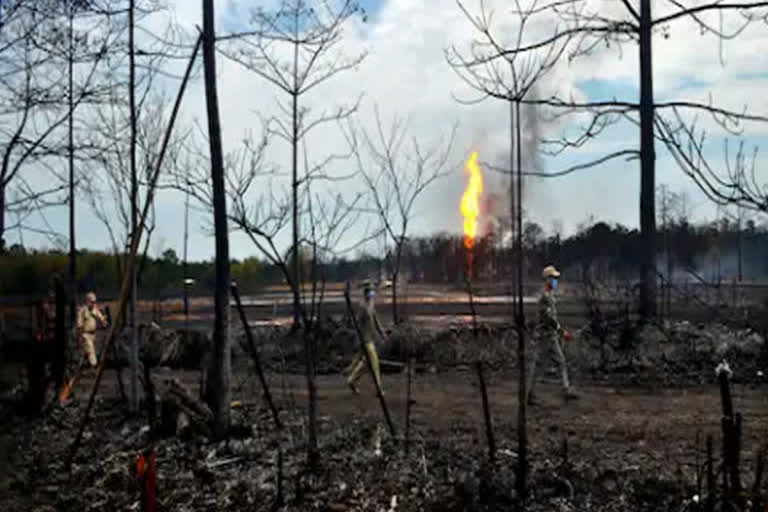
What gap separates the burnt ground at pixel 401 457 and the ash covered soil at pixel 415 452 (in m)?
0.02

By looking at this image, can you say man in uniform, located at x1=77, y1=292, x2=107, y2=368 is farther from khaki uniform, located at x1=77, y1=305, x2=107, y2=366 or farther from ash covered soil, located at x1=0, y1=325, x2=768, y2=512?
ash covered soil, located at x1=0, y1=325, x2=768, y2=512

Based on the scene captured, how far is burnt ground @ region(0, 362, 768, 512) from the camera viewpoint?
707cm

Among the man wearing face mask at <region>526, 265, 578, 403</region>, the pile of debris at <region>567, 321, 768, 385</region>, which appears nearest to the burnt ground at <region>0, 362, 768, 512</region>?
the man wearing face mask at <region>526, 265, 578, 403</region>

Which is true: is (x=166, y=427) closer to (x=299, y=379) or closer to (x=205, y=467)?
(x=205, y=467)

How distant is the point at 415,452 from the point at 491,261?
125 ft

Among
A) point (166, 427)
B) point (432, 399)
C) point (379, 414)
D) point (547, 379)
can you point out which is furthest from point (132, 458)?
point (547, 379)

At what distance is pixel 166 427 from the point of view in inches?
384

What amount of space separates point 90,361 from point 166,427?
862 cm

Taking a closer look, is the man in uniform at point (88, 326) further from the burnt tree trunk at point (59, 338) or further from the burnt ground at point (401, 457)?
the burnt ground at point (401, 457)

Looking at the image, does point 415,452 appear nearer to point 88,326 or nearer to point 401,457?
point 401,457

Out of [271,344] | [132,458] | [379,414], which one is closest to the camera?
[132,458]

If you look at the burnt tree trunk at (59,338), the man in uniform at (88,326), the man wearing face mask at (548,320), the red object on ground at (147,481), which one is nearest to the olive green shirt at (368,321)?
the man wearing face mask at (548,320)

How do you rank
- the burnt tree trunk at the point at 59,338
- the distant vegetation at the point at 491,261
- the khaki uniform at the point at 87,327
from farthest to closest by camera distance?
the distant vegetation at the point at 491,261
the khaki uniform at the point at 87,327
the burnt tree trunk at the point at 59,338

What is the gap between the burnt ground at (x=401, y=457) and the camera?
23.2 ft
